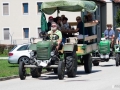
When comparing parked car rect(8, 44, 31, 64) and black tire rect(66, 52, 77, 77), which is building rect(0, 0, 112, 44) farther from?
black tire rect(66, 52, 77, 77)

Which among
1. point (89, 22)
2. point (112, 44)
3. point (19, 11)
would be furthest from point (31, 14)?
point (89, 22)

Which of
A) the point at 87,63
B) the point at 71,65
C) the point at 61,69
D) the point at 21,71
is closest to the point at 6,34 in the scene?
the point at 87,63

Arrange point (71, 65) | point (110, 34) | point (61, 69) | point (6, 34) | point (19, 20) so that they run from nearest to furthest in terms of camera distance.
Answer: point (61, 69)
point (71, 65)
point (110, 34)
point (19, 20)
point (6, 34)

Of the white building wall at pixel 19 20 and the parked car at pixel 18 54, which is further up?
the white building wall at pixel 19 20

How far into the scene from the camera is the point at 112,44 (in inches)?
1171

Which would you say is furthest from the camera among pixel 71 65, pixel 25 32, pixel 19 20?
pixel 25 32

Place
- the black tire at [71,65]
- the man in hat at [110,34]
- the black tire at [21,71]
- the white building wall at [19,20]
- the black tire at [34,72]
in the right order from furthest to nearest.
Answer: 1. the white building wall at [19,20]
2. the man in hat at [110,34]
3. the black tire at [34,72]
4. the black tire at [71,65]
5. the black tire at [21,71]

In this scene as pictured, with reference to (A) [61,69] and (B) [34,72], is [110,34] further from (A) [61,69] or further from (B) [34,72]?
(A) [61,69]

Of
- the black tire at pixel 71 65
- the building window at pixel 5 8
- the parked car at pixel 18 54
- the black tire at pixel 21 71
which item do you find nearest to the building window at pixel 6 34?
the building window at pixel 5 8

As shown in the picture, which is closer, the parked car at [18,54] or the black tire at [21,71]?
the black tire at [21,71]

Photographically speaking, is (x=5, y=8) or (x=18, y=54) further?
(x=5, y=8)

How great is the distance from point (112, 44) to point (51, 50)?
1051cm

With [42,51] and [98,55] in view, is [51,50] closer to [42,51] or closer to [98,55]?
[42,51]

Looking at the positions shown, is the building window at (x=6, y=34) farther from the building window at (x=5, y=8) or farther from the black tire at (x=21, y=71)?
the black tire at (x=21, y=71)
